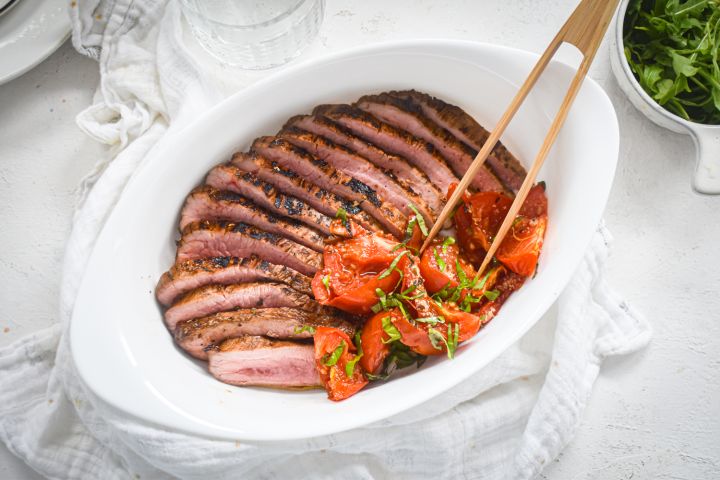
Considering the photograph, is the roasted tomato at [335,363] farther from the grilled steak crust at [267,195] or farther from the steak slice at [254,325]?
the grilled steak crust at [267,195]

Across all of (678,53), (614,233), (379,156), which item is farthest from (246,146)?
(678,53)

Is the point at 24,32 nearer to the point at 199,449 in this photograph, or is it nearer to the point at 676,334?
the point at 199,449

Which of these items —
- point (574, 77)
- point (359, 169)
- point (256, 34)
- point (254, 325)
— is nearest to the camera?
point (574, 77)

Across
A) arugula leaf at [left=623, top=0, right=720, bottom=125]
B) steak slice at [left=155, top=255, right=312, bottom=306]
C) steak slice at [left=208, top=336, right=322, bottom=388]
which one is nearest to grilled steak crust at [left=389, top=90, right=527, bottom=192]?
arugula leaf at [left=623, top=0, right=720, bottom=125]

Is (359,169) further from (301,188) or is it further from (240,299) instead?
(240,299)

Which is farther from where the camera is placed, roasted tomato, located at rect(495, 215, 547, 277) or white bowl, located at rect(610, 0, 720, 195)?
white bowl, located at rect(610, 0, 720, 195)

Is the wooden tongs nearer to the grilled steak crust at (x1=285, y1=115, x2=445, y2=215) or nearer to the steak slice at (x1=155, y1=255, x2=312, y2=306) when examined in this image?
the grilled steak crust at (x1=285, y1=115, x2=445, y2=215)
